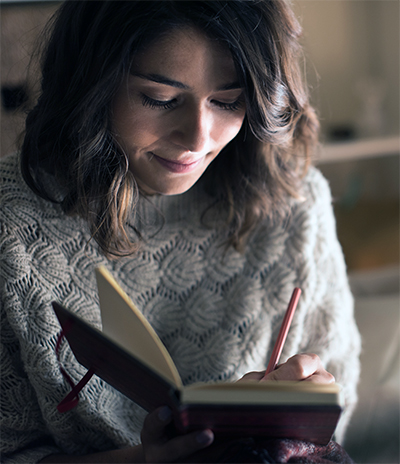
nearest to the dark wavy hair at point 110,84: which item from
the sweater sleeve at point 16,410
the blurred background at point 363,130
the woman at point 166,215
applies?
the woman at point 166,215

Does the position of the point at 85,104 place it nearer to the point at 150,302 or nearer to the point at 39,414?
the point at 150,302

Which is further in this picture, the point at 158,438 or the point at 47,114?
the point at 47,114

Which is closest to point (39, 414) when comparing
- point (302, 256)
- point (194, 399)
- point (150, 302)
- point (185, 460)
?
point (150, 302)

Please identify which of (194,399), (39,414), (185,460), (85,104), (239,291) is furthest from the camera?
(239,291)

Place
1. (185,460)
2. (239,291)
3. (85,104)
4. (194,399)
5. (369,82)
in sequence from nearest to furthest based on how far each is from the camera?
(194,399)
(185,460)
(85,104)
(239,291)
(369,82)

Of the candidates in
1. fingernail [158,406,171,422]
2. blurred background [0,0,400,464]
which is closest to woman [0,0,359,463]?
fingernail [158,406,171,422]

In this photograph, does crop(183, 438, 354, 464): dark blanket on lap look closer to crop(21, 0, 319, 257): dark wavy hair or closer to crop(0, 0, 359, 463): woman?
crop(0, 0, 359, 463): woman

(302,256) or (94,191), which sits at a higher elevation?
(94,191)

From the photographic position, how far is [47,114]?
30.7 inches

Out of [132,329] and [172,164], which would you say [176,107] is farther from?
[132,329]

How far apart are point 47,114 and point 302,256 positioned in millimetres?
605

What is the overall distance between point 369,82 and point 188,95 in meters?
1.67

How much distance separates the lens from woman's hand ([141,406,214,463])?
0.55 m

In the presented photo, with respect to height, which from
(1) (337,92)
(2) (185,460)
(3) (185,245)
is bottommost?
(2) (185,460)
